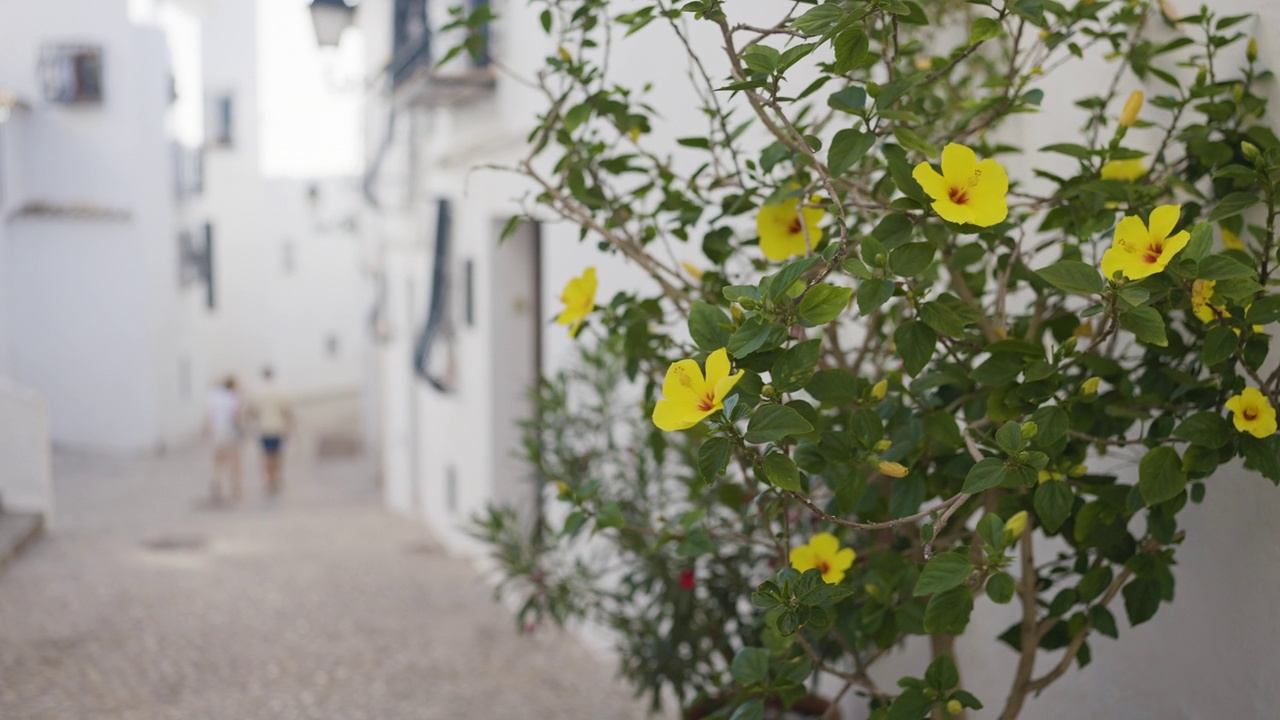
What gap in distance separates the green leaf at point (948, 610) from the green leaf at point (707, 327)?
444 millimetres

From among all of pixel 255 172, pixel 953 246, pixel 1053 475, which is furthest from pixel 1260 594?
pixel 255 172

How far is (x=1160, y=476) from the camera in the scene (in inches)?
67.9

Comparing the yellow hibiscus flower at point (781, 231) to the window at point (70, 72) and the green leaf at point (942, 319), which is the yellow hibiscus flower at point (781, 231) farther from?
the window at point (70, 72)

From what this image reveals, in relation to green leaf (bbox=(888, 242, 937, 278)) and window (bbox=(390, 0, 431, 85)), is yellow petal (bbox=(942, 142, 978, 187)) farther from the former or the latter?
window (bbox=(390, 0, 431, 85))

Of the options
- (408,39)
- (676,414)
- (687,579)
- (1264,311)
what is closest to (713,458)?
(676,414)

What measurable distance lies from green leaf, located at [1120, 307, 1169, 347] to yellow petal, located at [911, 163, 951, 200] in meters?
0.28

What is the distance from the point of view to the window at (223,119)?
23078 millimetres

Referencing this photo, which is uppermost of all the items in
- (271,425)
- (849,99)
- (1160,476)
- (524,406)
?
(849,99)

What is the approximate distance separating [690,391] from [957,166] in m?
0.50

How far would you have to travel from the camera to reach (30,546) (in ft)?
27.2

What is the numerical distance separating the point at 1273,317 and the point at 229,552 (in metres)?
8.35

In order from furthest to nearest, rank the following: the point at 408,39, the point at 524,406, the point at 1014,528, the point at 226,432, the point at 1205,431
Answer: the point at 226,432, the point at 408,39, the point at 524,406, the point at 1205,431, the point at 1014,528

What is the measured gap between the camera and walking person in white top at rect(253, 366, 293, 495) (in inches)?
495

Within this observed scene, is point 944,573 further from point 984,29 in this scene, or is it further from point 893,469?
point 984,29
